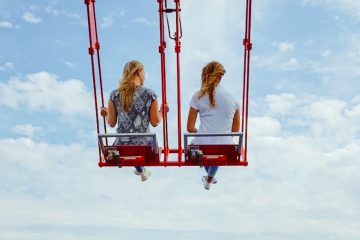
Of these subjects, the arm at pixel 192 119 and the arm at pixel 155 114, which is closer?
the arm at pixel 155 114

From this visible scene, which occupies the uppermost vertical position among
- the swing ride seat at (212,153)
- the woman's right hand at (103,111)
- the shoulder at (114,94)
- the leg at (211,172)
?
the shoulder at (114,94)

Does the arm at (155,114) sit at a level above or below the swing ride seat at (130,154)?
above

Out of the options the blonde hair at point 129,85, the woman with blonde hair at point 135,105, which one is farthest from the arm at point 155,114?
the blonde hair at point 129,85

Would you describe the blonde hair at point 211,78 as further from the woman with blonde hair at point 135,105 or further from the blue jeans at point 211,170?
the blue jeans at point 211,170

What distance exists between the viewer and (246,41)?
43.4ft

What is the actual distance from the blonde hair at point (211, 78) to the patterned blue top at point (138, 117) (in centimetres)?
86

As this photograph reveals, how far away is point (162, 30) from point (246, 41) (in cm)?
147

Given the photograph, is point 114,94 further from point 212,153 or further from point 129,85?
point 212,153

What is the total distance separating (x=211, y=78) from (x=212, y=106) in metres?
0.48

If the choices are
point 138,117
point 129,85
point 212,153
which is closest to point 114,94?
point 129,85

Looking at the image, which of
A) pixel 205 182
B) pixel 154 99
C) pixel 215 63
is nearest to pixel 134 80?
pixel 154 99

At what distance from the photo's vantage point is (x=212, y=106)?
13336 mm

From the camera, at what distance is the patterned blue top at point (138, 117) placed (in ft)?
43.9

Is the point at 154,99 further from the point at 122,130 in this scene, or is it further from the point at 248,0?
the point at 248,0
